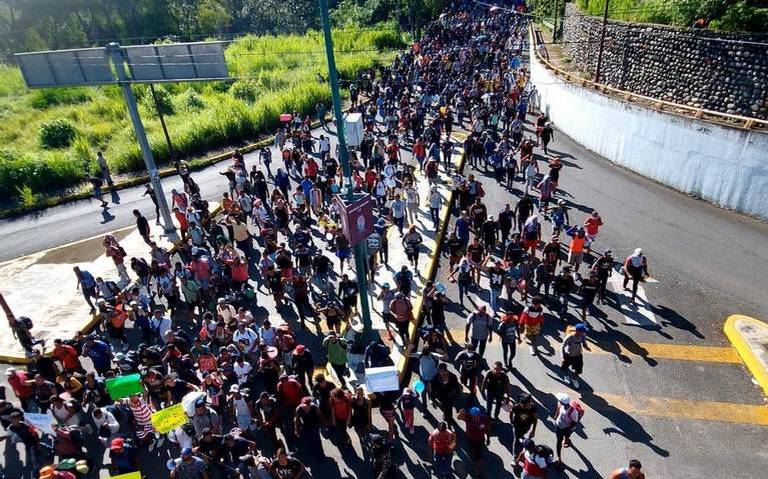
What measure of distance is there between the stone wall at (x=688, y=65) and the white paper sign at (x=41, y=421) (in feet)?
69.1

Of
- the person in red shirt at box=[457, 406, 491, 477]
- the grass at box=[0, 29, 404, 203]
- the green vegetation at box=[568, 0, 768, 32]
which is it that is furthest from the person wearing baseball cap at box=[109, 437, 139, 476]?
the green vegetation at box=[568, 0, 768, 32]

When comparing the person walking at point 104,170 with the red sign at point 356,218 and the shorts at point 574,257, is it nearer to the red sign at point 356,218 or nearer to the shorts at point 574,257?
the red sign at point 356,218

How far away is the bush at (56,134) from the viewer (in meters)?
27.4

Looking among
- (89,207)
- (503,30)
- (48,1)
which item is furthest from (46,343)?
(48,1)

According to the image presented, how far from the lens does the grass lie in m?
23.3

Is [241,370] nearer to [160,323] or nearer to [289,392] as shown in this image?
[289,392]

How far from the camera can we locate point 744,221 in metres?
15.7

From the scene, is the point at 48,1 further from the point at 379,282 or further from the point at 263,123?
the point at 379,282

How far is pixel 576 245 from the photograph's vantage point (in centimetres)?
1313

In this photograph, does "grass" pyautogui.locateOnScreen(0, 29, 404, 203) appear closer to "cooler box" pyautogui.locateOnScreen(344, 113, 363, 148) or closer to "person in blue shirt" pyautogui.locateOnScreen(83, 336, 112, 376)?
"cooler box" pyautogui.locateOnScreen(344, 113, 363, 148)

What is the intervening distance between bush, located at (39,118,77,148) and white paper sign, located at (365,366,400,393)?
26150 millimetres

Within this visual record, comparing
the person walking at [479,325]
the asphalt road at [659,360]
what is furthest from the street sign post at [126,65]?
the person walking at [479,325]

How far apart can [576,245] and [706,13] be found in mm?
12894

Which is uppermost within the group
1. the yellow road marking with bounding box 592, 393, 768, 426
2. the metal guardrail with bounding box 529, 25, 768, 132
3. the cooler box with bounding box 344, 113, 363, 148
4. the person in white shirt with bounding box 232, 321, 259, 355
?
the cooler box with bounding box 344, 113, 363, 148
